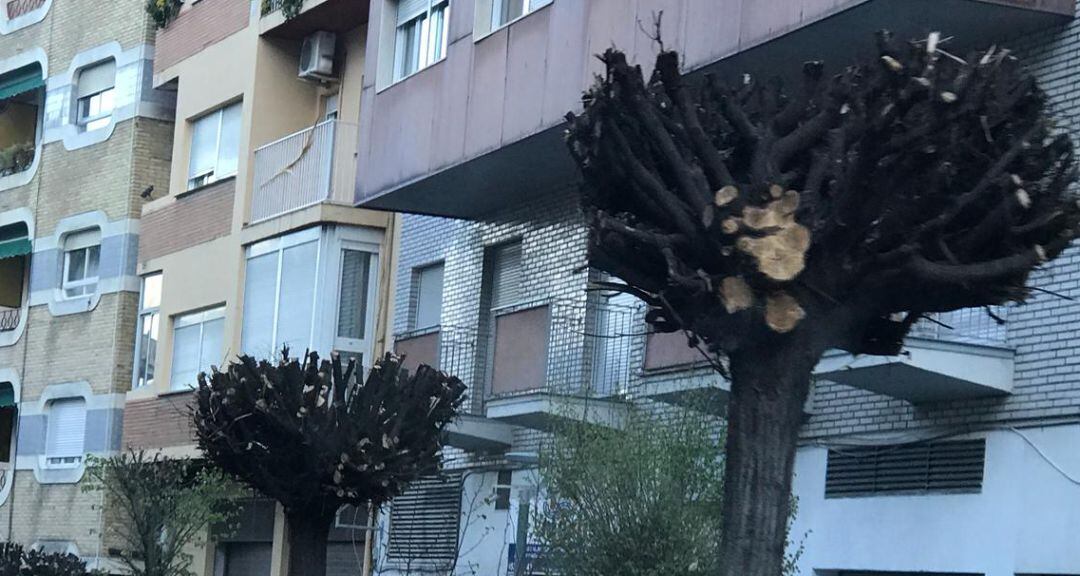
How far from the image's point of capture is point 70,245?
33.9 m

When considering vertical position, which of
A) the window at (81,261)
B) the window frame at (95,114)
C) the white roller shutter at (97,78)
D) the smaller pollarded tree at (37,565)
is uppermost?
the white roller shutter at (97,78)

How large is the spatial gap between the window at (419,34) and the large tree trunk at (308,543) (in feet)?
19.6

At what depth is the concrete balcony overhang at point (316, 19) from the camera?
25.5 meters

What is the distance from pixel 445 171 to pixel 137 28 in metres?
14.3

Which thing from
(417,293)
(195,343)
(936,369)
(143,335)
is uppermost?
(417,293)

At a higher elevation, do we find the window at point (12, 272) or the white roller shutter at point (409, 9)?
the white roller shutter at point (409, 9)

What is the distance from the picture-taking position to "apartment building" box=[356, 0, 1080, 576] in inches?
539

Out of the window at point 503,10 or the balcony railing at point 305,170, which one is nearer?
the window at point 503,10

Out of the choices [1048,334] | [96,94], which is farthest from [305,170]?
[1048,334]

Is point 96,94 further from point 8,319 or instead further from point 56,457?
point 56,457

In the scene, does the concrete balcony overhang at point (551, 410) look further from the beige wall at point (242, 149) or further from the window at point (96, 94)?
the window at point (96, 94)

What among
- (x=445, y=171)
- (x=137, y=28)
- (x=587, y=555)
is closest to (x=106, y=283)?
(x=137, y=28)

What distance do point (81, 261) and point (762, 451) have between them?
26.1 metres

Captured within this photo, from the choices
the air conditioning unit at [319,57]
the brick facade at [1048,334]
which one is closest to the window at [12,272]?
the air conditioning unit at [319,57]
